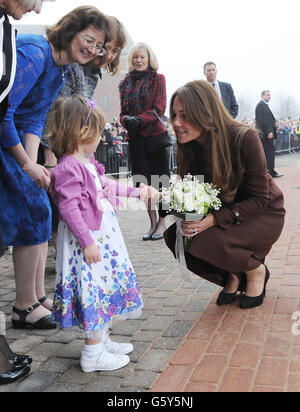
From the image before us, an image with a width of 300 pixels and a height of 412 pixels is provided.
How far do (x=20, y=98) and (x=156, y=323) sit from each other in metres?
1.68

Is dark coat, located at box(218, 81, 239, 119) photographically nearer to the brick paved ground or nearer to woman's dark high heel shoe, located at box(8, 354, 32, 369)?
the brick paved ground

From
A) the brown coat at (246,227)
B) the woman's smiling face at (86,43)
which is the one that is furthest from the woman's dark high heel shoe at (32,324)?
the woman's smiling face at (86,43)

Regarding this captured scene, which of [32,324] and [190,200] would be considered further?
[32,324]

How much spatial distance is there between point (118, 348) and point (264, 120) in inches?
384

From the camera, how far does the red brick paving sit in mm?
2260

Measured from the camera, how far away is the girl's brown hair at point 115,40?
2.85 meters

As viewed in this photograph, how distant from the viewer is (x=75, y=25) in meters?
2.73

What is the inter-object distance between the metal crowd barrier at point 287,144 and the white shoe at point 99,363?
2157 cm

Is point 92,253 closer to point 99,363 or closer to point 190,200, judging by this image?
point 99,363

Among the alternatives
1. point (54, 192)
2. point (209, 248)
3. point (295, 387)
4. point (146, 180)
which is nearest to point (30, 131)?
point (54, 192)

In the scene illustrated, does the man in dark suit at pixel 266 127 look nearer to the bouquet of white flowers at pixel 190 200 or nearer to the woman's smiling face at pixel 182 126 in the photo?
the woman's smiling face at pixel 182 126

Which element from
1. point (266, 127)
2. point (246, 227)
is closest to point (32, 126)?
point (246, 227)

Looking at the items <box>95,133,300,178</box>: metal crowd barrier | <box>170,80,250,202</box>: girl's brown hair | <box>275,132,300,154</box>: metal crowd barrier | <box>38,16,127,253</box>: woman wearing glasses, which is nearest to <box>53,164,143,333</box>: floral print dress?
<box>170,80,250,202</box>: girl's brown hair

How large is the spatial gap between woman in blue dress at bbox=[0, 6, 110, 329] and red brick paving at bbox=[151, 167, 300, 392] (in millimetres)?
1076
